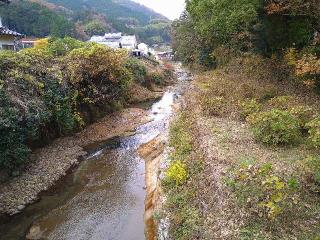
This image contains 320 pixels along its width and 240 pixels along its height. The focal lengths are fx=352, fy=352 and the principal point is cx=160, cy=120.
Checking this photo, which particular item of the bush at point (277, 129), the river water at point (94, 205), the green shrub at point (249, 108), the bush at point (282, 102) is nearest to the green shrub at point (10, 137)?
the river water at point (94, 205)

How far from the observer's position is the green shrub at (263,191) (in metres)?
8.80

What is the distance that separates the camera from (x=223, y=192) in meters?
10.6

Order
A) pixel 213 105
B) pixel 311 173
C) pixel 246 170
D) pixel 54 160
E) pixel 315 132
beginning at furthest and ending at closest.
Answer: pixel 213 105, pixel 54 160, pixel 315 132, pixel 311 173, pixel 246 170

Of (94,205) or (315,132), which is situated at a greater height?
(315,132)

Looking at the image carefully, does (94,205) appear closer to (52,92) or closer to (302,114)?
(52,92)

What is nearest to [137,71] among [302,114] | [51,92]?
[51,92]

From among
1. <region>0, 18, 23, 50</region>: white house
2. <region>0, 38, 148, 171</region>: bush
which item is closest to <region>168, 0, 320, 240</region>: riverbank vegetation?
<region>0, 38, 148, 171</region>: bush

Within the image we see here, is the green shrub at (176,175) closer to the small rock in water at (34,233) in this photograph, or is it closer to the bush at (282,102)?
the small rock in water at (34,233)

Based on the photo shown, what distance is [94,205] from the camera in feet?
45.3

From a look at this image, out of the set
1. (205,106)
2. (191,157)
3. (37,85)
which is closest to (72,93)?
(37,85)

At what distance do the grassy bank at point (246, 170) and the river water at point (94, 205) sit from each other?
2028 millimetres

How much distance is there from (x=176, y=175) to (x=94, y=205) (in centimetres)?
361

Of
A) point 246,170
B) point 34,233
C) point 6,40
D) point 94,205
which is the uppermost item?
point 246,170

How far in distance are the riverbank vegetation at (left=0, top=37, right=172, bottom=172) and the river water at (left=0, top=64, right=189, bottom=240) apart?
2.69 meters
